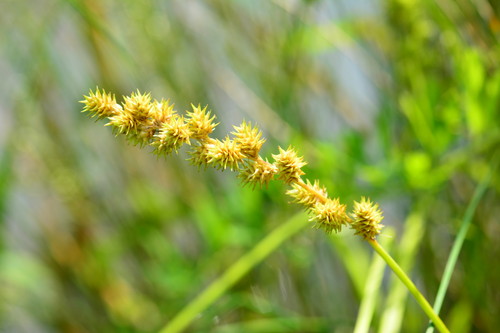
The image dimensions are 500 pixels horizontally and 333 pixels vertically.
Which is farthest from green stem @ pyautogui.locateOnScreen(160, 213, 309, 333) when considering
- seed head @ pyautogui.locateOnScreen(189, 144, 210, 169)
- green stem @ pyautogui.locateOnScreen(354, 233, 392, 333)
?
seed head @ pyautogui.locateOnScreen(189, 144, 210, 169)

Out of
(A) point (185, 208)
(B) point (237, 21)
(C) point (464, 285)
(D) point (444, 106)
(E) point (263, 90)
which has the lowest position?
(C) point (464, 285)

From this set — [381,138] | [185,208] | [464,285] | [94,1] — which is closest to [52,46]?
[94,1]

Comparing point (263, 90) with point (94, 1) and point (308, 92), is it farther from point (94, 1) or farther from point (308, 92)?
point (94, 1)

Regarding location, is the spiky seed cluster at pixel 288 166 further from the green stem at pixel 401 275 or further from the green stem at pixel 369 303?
the green stem at pixel 369 303

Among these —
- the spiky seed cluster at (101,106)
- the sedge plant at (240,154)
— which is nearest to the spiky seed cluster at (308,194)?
the sedge plant at (240,154)

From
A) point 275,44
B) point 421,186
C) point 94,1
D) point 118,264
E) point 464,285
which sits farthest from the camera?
point 118,264
